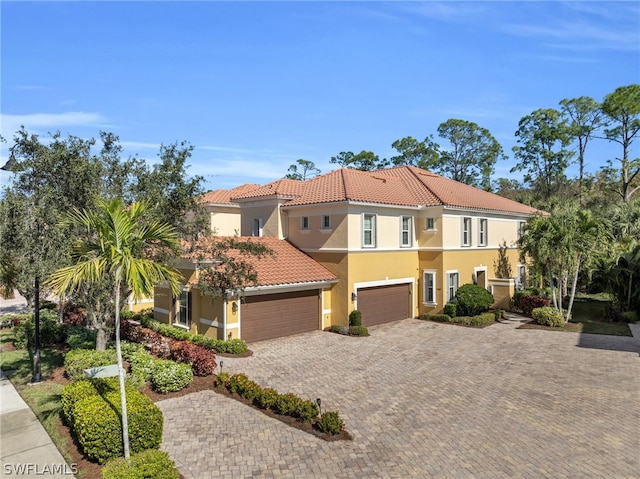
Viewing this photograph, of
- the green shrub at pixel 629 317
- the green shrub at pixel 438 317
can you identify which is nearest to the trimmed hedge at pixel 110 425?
the green shrub at pixel 438 317

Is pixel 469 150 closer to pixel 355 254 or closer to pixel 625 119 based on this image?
pixel 625 119

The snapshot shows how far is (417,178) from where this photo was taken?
92.6ft

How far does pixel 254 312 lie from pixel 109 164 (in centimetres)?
885

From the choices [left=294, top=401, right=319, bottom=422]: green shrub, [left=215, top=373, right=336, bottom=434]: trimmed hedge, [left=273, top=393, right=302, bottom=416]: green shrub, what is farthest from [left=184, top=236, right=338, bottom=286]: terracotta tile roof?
[left=294, top=401, right=319, bottom=422]: green shrub

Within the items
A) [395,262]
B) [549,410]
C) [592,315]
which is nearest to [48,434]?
[549,410]

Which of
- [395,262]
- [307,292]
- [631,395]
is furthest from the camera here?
[395,262]

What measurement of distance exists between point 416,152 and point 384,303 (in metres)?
38.0

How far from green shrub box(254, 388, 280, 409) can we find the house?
21.7 ft

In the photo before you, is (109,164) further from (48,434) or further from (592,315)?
(592,315)

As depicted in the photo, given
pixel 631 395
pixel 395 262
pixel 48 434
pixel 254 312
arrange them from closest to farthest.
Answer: pixel 48 434
pixel 631 395
pixel 254 312
pixel 395 262

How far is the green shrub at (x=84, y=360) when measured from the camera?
12.2 m

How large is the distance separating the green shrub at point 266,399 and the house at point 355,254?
663 cm

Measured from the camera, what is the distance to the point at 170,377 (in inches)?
479

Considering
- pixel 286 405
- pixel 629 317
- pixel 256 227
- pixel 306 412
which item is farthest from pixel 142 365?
pixel 629 317
